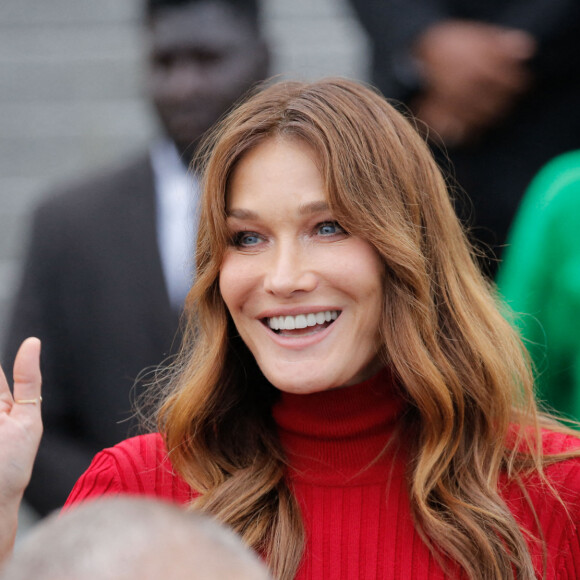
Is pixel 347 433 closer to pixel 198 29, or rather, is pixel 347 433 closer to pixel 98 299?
pixel 98 299

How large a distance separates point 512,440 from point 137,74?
3445 mm

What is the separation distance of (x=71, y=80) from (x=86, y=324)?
7.32 feet

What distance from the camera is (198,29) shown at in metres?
3.75

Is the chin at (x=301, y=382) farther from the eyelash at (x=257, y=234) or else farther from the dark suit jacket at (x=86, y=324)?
the dark suit jacket at (x=86, y=324)

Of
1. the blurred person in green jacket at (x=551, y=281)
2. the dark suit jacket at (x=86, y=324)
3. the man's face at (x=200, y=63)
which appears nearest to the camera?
the blurred person in green jacket at (x=551, y=281)

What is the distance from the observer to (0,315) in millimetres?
5031

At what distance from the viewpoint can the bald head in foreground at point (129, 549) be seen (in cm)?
107

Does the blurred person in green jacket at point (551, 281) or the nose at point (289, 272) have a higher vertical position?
the nose at point (289, 272)

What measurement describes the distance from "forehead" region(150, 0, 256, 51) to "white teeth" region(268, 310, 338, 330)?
5.52 ft

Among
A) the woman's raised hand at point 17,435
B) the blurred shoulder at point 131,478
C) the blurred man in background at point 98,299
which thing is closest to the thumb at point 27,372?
the woman's raised hand at point 17,435

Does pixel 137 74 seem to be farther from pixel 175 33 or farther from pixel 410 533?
pixel 410 533

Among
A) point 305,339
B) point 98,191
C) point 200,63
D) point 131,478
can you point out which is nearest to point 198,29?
point 200,63

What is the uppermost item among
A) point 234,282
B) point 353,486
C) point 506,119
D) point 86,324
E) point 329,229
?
point 329,229

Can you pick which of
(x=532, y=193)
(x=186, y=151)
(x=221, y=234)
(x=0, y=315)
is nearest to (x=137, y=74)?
(x=0, y=315)
